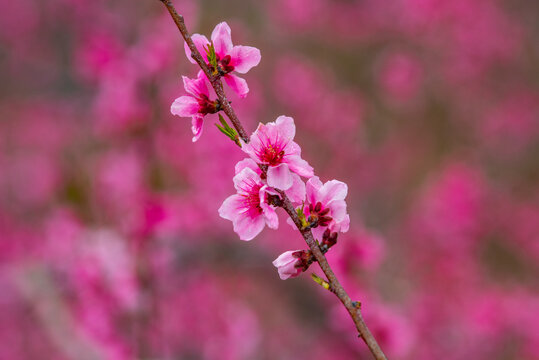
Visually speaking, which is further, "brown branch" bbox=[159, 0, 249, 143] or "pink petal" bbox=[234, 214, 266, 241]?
"pink petal" bbox=[234, 214, 266, 241]

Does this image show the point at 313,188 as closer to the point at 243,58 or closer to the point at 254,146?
the point at 254,146

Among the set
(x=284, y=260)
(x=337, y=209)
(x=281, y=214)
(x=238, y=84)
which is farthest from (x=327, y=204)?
(x=281, y=214)

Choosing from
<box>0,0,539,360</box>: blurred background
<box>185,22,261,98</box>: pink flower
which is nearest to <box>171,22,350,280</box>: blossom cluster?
<box>185,22,261,98</box>: pink flower

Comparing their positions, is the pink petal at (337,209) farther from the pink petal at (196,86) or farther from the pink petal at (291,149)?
the pink petal at (196,86)

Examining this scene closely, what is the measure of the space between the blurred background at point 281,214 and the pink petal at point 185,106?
124 cm

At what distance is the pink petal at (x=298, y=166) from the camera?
89 cm

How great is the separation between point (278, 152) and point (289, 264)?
7.4 inches

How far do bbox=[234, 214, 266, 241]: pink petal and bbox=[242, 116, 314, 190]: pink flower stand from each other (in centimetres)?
11

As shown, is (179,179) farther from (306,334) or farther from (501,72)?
(501,72)

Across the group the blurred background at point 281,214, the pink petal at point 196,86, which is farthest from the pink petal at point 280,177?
the blurred background at point 281,214

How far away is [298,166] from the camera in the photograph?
89 cm

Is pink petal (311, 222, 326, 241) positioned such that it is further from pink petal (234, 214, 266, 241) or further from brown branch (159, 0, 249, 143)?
brown branch (159, 0, 249, 143)

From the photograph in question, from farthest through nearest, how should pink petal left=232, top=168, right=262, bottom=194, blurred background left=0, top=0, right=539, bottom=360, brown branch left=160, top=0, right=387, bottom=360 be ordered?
1. blurred background left=0, top=0, right=539, bottom=360
2. pink petal left=232, top=168, right=262, bottom=194
3. brown branch left=160, top=0, right=387, bottom=360

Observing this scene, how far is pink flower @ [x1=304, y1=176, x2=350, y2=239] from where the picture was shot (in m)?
0.91
